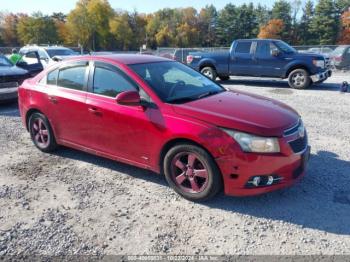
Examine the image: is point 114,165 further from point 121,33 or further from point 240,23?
point 240,23

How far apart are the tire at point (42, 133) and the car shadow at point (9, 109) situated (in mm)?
3362

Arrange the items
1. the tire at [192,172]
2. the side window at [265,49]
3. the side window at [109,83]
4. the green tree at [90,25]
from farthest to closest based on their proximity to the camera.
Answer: the green tree at [90,25] < the side window at [265,49] < the side window at [109,83] < the tire at [192,172]

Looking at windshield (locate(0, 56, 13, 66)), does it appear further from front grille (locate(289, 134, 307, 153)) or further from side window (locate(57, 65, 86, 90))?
front grille (locate(289, 134, 307, 153))

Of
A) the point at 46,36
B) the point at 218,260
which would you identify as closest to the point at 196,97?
the point at 218,260

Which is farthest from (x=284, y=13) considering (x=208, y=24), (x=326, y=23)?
(x=208, y=24)

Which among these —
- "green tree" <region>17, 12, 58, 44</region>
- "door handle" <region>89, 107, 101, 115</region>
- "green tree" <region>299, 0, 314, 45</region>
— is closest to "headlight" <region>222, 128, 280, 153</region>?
"door handle" <region>89, 107, 101, 115</region>

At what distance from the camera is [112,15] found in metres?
98.4

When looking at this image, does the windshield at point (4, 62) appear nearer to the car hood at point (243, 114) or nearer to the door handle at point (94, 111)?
the door handle at point (94, 111)

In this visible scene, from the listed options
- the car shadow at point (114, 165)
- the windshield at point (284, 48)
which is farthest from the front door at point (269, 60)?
the car shadow at point (114, 165)

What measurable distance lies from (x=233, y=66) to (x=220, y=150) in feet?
35.9

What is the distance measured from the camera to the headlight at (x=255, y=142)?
3.72 metres

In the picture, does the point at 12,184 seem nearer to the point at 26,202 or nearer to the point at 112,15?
the point at 26,202

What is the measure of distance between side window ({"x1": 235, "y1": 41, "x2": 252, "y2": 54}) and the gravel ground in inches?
351

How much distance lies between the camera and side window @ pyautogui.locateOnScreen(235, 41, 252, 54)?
13.9 meters
